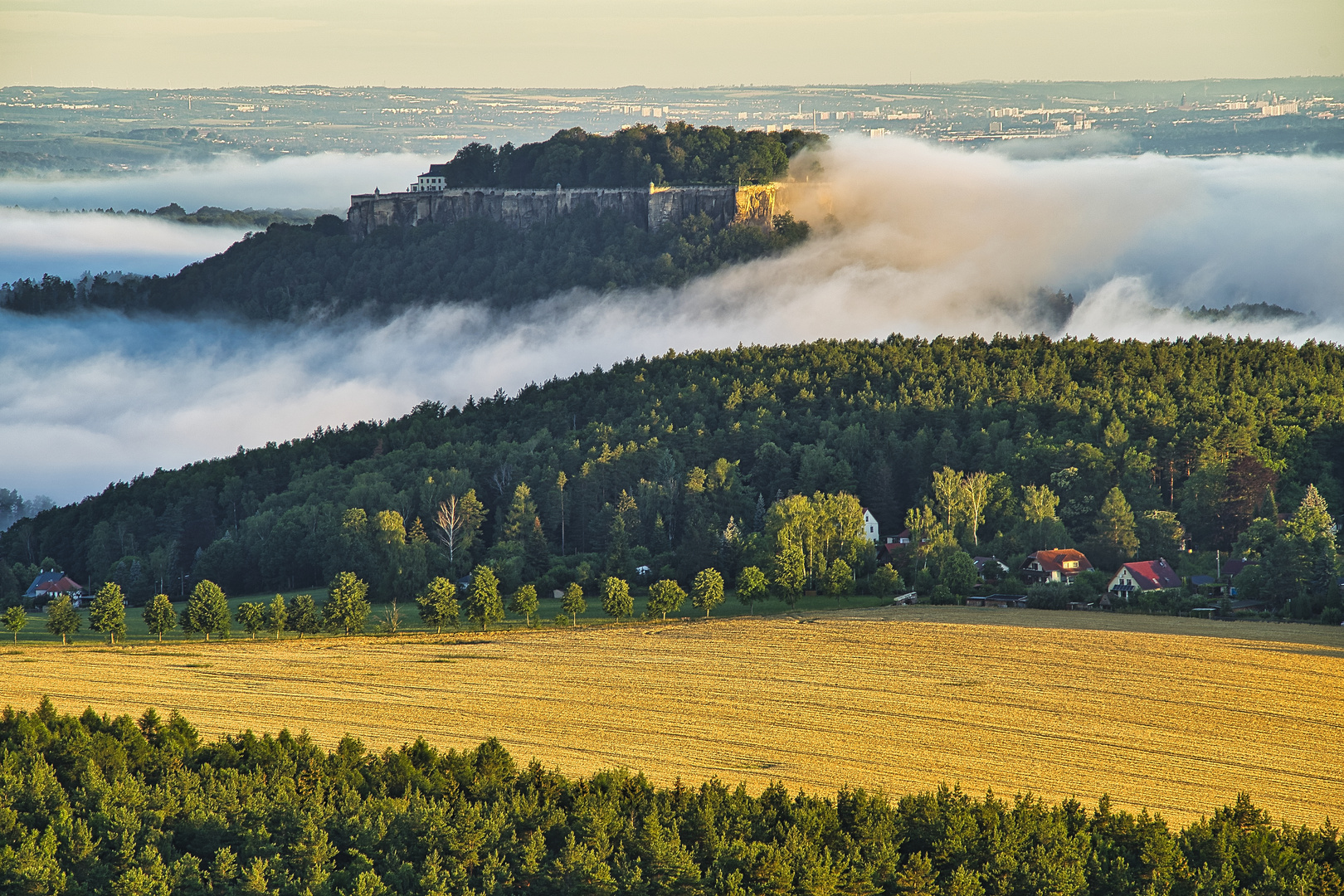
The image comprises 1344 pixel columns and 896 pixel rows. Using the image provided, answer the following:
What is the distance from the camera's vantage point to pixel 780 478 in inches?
3590

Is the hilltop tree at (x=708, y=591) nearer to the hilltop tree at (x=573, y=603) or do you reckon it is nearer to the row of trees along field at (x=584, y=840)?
the hilltop tree at (x=573, y=603)

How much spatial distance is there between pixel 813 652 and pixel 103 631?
29297 millimetres

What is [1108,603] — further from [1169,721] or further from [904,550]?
[1169,721]

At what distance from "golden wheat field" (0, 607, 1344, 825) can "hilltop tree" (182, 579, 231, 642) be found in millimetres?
1841

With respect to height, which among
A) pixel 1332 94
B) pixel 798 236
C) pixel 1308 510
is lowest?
pixel 1308 510

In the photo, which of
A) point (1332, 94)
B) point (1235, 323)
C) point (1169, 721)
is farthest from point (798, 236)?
point (1169, 721)

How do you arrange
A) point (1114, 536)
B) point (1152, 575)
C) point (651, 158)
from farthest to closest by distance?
1. point (651, 158)
2. point (1114, 536)
3. point (1152, 575)

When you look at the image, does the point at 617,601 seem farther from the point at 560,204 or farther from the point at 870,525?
the point at 560,204

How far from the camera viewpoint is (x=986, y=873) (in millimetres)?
33250

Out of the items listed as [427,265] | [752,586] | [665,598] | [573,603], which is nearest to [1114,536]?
[752,586]

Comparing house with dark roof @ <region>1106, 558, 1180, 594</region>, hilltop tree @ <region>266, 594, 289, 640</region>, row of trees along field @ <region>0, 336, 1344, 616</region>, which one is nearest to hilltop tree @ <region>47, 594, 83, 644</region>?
hilltop tree @ <region>266, 594, 289, 640</region>

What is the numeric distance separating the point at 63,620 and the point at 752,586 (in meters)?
27.5

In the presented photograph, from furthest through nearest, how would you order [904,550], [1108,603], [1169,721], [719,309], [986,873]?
1. [719,309]
2. [904,550]
3. [1108,603]
4. [1169,721]
5. [986,873]

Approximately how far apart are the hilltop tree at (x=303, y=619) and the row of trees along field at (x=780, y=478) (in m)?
9.83
